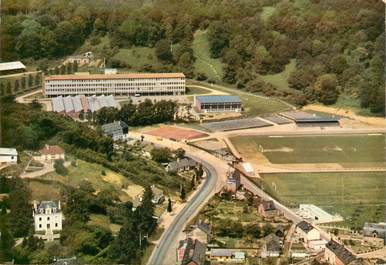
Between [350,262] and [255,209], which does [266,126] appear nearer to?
[255,209]

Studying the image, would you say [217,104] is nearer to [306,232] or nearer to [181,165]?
[181,165]

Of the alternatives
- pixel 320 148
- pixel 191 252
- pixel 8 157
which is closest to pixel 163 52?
pixel 320 148

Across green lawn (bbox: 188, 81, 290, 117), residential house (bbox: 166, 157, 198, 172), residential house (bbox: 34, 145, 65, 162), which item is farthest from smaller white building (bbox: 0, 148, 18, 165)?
green lawn (bbox: 188, 81, 290, 117)

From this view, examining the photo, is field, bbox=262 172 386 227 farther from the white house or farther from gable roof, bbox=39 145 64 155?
the white house

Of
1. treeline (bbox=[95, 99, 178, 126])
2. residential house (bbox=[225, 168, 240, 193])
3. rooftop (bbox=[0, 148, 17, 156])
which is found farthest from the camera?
treeline (bbox=[95, 99, 178, 126])

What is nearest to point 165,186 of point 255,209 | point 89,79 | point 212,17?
point 255,209

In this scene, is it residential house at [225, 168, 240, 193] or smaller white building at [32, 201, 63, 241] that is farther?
residential house at [225, 168, 240, 193]

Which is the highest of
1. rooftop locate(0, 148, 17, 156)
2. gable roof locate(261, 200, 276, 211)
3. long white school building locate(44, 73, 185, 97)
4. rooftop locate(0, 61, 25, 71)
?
rooftop locate(0, 61, 25, 71)
